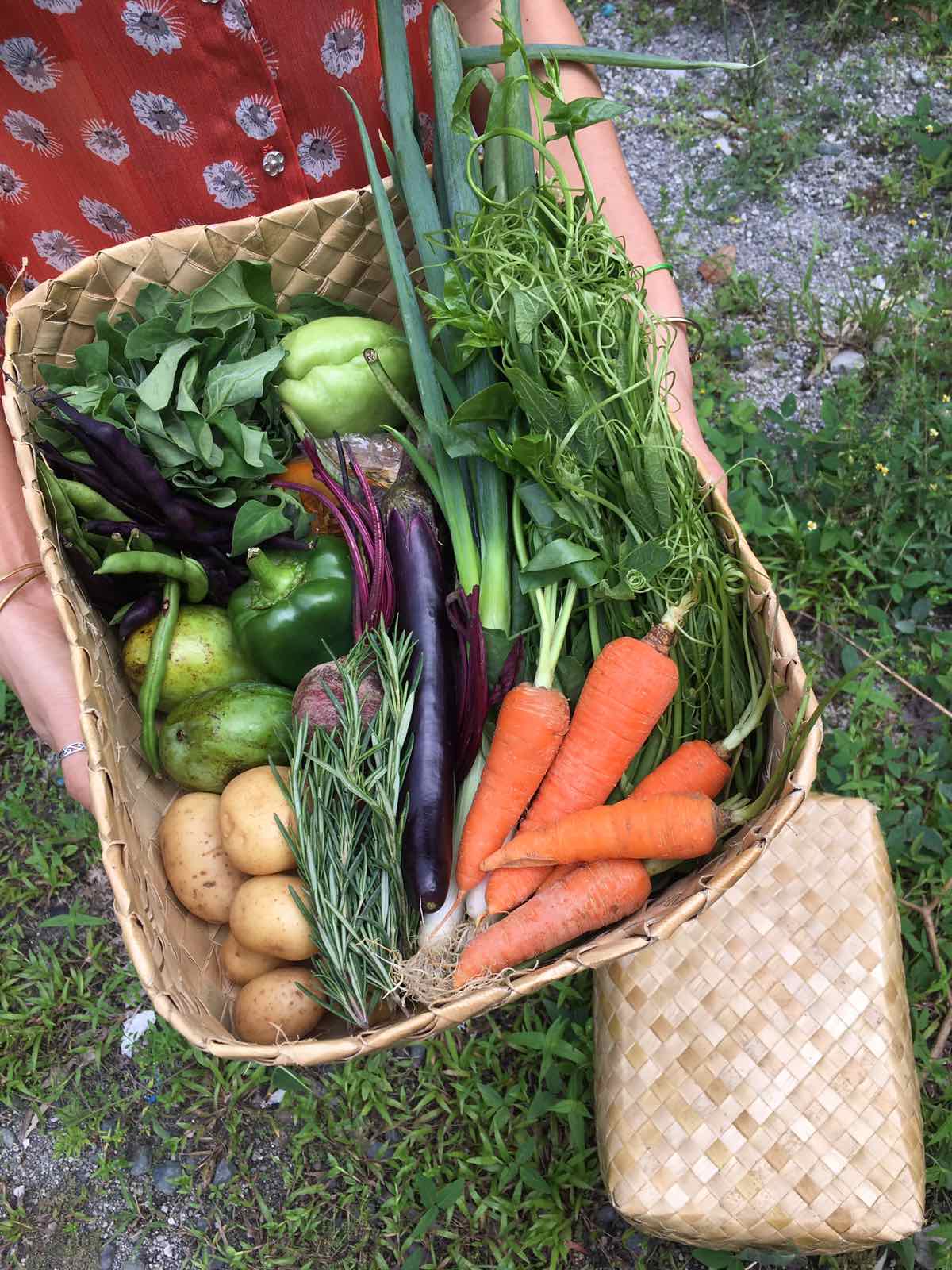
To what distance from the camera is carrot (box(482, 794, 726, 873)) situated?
140cm

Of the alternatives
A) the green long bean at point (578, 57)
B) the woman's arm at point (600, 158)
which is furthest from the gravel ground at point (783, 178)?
the green long bean at point (578, 57)

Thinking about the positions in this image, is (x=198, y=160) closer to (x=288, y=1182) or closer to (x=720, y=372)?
(x=720, y=372)

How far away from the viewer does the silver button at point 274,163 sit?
1.68m

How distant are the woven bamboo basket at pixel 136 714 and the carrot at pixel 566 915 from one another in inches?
2.0

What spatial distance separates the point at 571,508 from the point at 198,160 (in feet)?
2.98

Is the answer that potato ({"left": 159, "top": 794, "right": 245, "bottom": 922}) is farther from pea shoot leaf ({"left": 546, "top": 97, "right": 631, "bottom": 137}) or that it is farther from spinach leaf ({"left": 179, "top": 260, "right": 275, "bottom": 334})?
pea shoot leaf ({"left": 546, "top": 97, "right": 631, "bottom": 137})

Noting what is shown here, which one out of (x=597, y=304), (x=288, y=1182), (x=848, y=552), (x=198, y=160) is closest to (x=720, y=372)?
(x=848, y=552)

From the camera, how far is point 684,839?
141 centimetres

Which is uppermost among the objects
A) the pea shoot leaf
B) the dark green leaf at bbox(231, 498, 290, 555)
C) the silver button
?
the silver button

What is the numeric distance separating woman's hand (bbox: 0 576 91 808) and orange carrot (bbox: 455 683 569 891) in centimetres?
64

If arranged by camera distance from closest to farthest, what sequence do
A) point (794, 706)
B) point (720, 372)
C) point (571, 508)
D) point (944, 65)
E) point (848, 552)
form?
point (794, 706), point (571, 508), point (848, 552), point (720, 372), point (944, 65)

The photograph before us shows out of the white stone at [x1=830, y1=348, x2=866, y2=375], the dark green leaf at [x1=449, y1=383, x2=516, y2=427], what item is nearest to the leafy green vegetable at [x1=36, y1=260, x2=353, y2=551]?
the dark green leaf at [x1=449, y1=383, x2=516, y2=427]

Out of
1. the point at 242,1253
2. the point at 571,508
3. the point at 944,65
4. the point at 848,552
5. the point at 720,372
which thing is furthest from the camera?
the point at 944,65

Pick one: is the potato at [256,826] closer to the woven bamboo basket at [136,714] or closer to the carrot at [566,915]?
the woven bamboo basket at [136,714]
